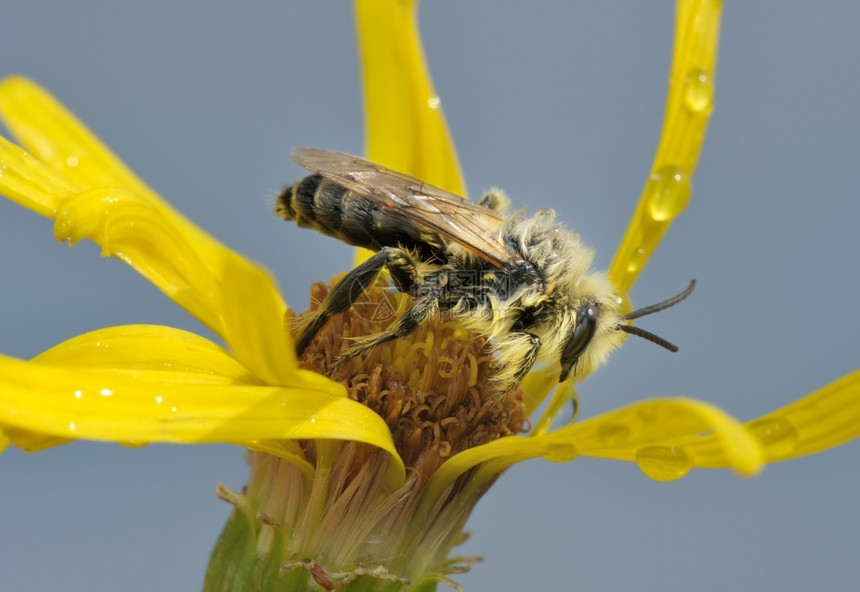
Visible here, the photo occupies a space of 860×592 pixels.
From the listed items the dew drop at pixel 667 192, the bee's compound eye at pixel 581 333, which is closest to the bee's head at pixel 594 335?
the bee's compound eye at pixel 581 333

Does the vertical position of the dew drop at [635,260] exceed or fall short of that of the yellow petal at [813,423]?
it exceeds it

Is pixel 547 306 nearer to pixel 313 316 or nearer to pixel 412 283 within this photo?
pixel 412 283

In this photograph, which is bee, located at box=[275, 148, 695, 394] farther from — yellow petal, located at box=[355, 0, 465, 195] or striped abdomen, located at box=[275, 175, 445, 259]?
yellow petal, located at box=[355, 0, 465, 195]

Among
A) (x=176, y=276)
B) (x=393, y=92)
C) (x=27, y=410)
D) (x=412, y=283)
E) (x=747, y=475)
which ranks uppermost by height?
(x=393, y=92)

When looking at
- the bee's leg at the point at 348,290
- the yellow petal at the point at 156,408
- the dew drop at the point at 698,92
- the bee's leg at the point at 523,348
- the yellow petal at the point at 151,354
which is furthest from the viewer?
the dew drop at the point at 698,92

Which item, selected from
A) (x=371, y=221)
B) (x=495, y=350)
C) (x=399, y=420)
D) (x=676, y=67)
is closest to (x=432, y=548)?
(x=399, y=420)

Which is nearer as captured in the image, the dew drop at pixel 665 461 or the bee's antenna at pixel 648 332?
the dew drop at pixel 665 461

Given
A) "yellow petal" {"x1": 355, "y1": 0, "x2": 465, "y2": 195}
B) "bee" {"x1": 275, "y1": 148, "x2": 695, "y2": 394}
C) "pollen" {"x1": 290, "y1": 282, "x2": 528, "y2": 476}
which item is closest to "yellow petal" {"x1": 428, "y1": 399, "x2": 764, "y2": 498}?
"pollen" {"x1": 290, "y1": 282, "x2": 528, "y2": 476}

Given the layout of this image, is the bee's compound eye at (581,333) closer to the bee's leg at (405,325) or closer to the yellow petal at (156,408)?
the bee's leg at (405,325)
